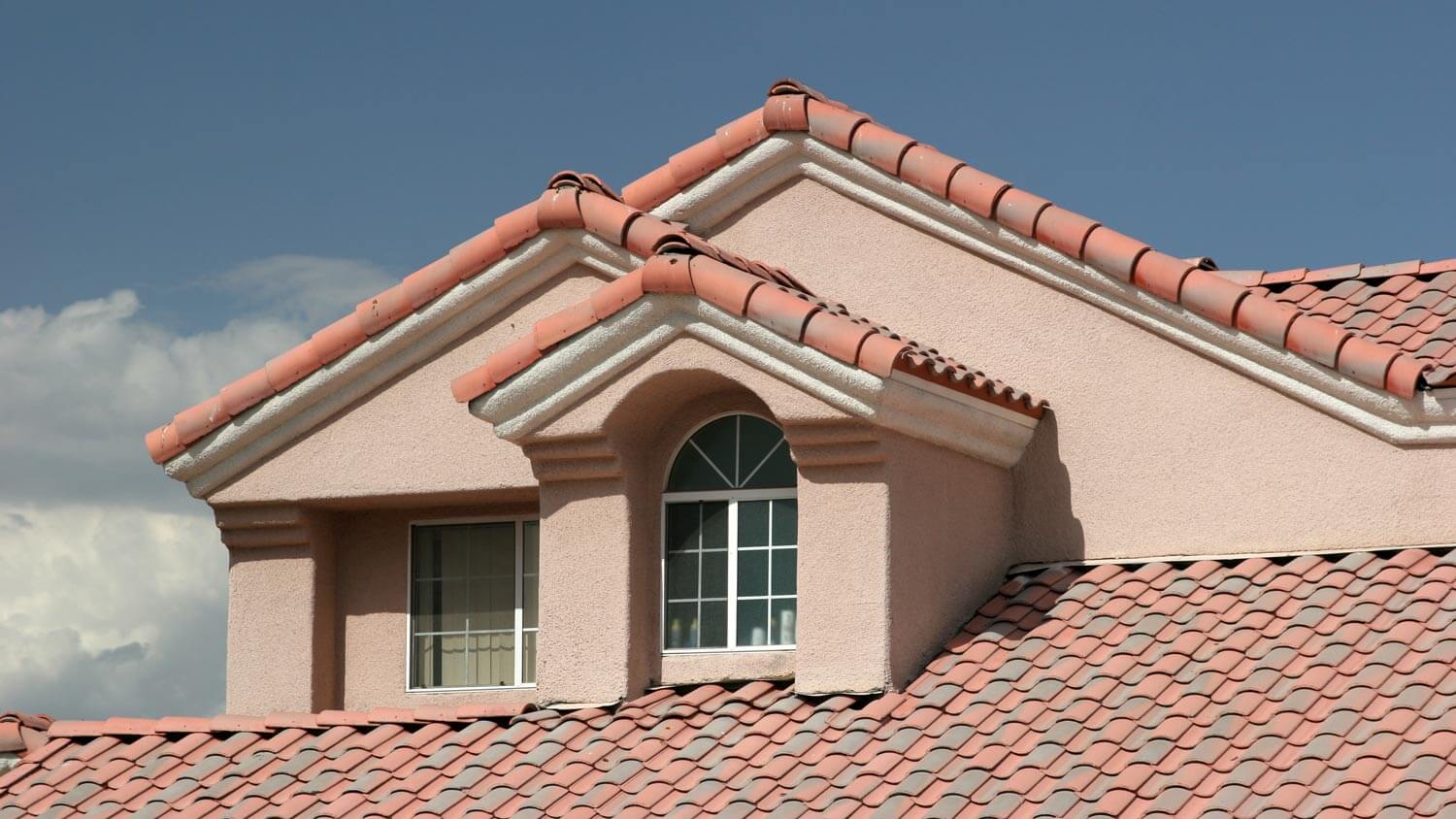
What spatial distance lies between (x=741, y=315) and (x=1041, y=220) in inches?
117

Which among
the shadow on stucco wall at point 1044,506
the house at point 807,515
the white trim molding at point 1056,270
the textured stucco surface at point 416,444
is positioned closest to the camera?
the house at point 807,515

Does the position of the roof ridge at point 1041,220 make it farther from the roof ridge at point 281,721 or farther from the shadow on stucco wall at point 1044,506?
the roof ridge at point 281,721

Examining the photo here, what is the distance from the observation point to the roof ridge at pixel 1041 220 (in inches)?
632

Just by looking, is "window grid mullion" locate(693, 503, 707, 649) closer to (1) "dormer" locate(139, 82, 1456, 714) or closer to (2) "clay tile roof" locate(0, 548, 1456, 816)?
(1) "dormer" locate(139, 82, 1456, 714)

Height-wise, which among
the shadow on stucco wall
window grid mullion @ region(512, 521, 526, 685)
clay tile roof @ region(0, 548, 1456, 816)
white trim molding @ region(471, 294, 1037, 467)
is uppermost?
white trim molding @ region(471, 294, 1037, 467)

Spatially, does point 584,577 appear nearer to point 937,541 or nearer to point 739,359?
point 739,359

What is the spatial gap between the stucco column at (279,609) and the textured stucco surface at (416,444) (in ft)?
0.96

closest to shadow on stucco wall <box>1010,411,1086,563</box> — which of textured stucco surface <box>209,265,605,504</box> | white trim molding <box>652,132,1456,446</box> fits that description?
white trim molding <box>652,132,1456,446</box>

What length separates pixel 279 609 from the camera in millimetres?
18156

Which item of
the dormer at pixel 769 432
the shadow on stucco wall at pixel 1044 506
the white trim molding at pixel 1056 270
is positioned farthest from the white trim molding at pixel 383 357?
the shadow on stucco wall at pixel 1044 506

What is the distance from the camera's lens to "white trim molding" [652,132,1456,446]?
52.3 feet

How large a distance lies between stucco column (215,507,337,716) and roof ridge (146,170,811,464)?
83 centimetres

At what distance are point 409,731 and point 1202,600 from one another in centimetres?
593

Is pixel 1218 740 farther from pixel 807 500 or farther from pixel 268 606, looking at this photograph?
pixel 268 606
